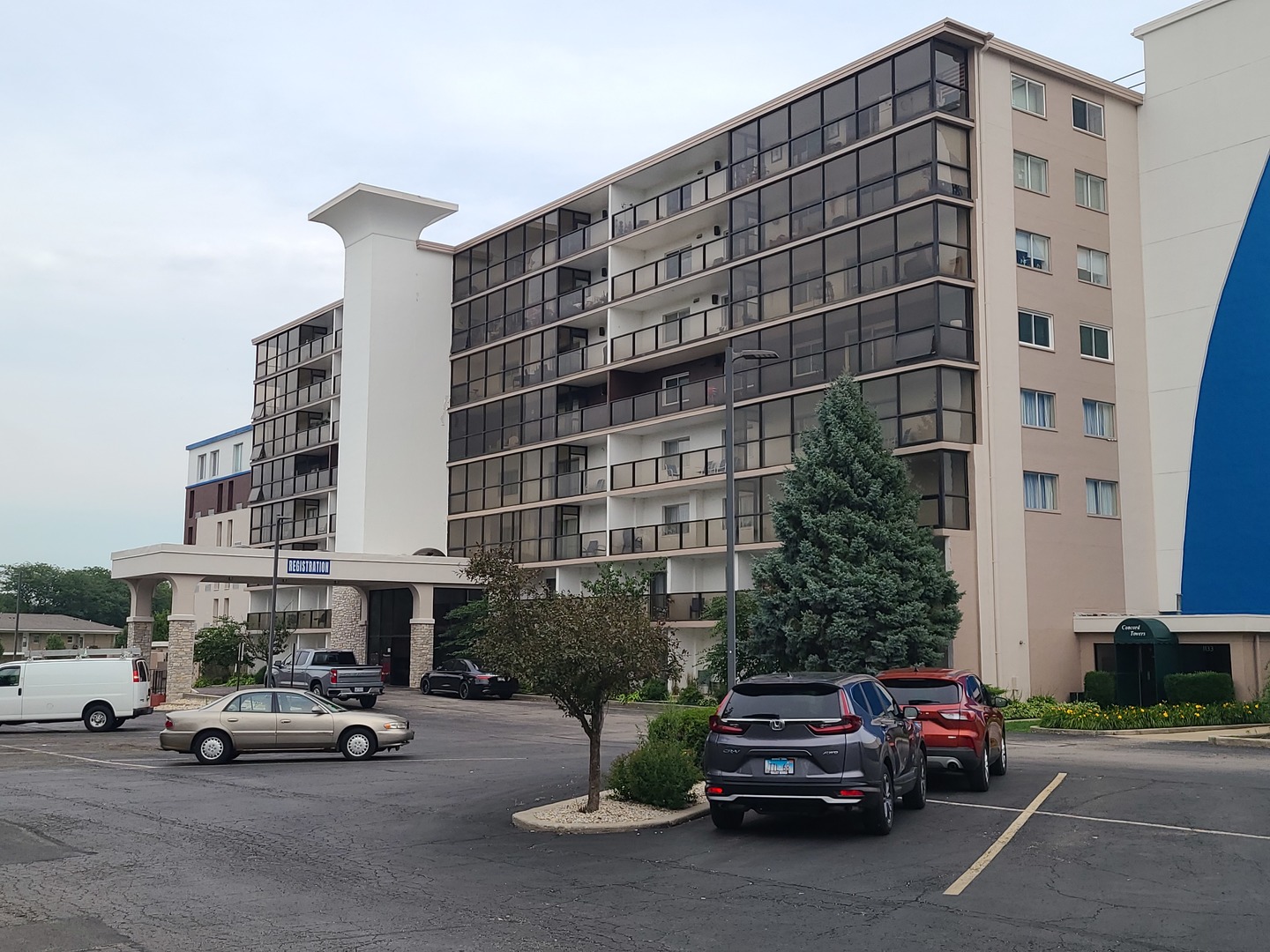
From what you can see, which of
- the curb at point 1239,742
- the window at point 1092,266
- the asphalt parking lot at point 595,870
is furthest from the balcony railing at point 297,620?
the curb at point 1239,742

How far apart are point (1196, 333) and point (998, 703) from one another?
24609 mm

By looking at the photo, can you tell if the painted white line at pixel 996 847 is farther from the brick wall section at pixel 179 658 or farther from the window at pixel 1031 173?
the brick wall section at pixel 179 658

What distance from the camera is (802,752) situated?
42.9ft

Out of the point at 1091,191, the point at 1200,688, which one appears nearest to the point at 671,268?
the point at 1091,191

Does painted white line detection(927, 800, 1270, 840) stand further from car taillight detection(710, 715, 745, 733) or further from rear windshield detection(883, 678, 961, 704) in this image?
car taillight detection(710, 715, 745, 733)

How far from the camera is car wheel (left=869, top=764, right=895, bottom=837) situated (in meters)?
13.2

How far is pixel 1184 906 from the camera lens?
995cm

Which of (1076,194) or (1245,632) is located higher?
(1076,194)

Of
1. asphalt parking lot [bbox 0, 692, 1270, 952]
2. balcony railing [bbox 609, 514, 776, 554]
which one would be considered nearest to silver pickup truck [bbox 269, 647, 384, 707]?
balcony railing [bbox 609, 514, 776, 554]

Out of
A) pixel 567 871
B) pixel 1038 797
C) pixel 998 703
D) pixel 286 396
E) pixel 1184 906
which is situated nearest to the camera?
pixel 1184 906

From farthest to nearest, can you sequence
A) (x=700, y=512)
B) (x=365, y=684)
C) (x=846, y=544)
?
(x=700, y=512), (x=365, y=684), (x=846, y=544)

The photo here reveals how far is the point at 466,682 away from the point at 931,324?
72.3ft

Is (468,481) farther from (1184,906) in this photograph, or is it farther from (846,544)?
(1184,906)

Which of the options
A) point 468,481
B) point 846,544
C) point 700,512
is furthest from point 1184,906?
point 468,481
